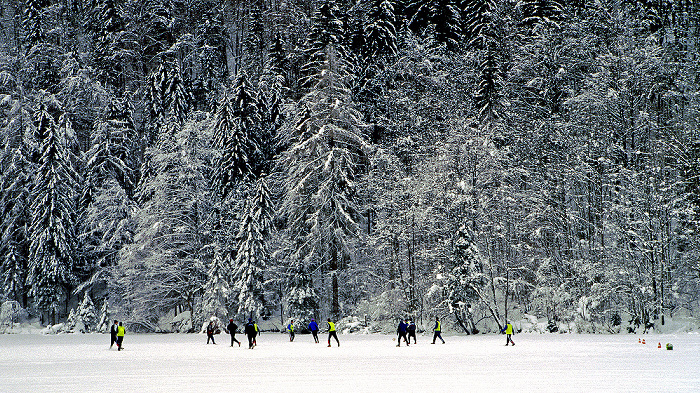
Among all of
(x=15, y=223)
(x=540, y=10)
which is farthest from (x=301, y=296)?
(x=540, y=10)

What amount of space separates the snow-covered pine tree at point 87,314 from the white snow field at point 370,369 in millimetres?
17356

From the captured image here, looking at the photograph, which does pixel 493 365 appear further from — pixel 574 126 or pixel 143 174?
pixel 143 174

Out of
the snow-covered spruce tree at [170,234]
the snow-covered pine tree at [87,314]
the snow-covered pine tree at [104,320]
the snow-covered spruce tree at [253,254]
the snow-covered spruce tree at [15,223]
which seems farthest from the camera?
the snow-covered spruce tree at [15,223]

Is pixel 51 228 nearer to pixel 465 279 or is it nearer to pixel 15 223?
pixel 15 223

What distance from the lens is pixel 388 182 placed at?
125 ft

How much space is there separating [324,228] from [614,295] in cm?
1819

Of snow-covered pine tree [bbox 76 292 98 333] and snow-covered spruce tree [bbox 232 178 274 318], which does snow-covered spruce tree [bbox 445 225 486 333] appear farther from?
snow-covered pine tree [bbox 76 292 98 333]

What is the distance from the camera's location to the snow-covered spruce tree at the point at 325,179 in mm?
38188

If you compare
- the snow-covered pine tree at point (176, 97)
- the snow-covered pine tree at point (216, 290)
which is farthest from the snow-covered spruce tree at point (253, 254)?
the snow-covered pine tree at point (176, 97)

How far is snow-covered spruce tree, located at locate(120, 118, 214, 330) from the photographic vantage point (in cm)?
4062

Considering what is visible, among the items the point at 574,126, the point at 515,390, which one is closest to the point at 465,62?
the point at 574,126

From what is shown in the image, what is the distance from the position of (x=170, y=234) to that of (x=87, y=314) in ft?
30.1

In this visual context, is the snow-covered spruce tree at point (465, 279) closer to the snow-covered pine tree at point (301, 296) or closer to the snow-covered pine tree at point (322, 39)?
the snow-covered pine tree at point (301, 296)

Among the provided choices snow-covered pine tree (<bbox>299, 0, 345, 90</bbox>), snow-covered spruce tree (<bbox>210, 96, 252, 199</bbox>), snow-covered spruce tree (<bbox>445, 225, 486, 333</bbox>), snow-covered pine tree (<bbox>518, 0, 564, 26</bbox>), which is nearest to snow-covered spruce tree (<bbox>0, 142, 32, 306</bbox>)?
snow-covered spruce tree (<bbox>210, 96, 252, 199</bbox>)
